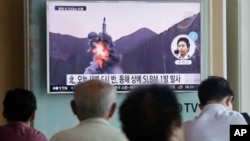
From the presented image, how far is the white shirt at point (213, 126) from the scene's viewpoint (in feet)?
9.36

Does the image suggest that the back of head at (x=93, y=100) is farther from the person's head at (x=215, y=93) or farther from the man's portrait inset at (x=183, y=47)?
the man's portrait inset at (x=183, y=47)

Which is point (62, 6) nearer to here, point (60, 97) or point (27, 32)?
point (27, 32)

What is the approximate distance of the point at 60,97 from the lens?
161 inches

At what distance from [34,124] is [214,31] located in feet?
5.04

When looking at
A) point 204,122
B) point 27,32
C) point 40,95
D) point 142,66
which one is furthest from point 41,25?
point 204,122

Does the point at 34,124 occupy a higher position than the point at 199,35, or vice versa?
the point at 199,35

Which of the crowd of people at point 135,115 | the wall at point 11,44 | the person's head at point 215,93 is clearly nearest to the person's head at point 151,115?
the crowd of people at point 135,115

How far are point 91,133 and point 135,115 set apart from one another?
86 centimetres

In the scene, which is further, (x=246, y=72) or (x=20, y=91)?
(x=246, y=72)

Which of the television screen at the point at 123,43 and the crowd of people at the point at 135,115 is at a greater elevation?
the television screen at the point at 123,43

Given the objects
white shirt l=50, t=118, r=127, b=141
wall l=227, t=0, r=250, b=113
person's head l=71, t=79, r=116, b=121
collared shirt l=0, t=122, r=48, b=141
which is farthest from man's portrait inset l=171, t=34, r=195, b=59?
white shirt l=50, t=118, r=127, b=141

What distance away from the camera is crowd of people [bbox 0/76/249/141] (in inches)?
59.1

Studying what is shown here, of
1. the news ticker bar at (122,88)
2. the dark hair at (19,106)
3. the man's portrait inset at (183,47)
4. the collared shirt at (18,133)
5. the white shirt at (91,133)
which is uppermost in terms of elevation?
the man's portrait inset at (183,47)

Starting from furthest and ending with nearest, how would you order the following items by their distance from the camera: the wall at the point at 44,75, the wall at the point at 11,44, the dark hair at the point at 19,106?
the wall at the point at 11,44
the wall at the point at 44,75
the dark hair at the point at 19,106
